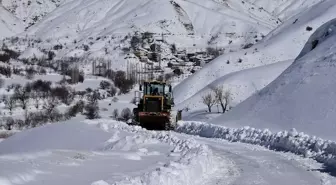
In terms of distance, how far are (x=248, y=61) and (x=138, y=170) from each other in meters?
75.9

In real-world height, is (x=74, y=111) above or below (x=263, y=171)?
below

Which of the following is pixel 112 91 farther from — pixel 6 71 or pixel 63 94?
pixel 6 71

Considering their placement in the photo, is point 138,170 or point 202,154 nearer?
point 138,170

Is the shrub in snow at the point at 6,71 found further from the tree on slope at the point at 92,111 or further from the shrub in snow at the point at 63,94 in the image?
the tree on slope at the point at 92,111

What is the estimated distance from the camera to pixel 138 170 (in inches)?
511

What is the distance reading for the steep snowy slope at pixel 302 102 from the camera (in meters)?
27.4

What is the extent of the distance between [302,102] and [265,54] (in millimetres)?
55975

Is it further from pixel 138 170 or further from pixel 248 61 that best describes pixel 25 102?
pixel 138 170

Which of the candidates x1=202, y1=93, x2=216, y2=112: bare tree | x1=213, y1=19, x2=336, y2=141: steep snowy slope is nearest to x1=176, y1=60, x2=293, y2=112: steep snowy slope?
x1=202, y1=93, x2=216, y2=112: bare tree

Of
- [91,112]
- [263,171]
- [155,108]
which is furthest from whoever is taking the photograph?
[91,112]

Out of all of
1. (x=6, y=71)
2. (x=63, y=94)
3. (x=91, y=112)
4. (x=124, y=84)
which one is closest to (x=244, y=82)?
(x=91, y=112)

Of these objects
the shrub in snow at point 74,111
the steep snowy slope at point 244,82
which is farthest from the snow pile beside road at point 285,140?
the shrub in snow at point 74,111

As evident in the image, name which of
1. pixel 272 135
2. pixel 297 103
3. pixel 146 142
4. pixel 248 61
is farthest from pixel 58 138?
pixel 248 61

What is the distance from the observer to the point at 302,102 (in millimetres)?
31484
